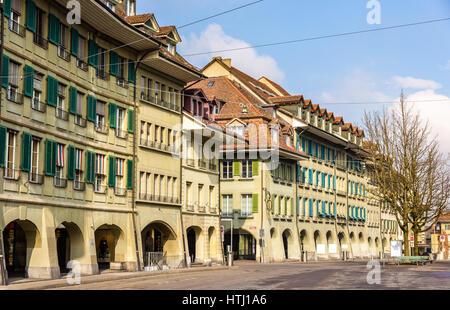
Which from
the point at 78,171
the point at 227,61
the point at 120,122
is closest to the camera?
the point at 78,171

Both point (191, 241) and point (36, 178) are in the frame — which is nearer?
point (36, 178)

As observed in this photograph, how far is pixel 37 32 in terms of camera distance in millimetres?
32125

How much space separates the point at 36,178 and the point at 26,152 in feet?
5.38

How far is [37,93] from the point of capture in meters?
32.2

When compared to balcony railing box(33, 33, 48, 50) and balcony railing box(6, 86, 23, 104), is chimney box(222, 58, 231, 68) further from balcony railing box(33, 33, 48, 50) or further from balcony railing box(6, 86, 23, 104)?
balcony railing box(6, 86, 23, 104)

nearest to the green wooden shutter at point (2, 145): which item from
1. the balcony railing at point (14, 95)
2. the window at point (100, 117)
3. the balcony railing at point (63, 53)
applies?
the balcony railing at point (14, 95)

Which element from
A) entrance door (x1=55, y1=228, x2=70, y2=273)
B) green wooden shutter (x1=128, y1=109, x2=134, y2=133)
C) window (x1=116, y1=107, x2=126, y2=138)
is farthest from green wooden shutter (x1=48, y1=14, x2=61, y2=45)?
entrance door (x1=55, y1=228, x2=70, y2=273)

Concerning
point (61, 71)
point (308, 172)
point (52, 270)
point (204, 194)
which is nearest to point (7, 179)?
point (52, 270)

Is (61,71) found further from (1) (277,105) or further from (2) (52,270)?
(1) (277,105)

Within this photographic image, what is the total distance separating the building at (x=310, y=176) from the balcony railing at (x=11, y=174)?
30.4m

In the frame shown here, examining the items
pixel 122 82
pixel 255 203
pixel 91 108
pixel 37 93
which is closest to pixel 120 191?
pixel 91 108

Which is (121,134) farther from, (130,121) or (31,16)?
(31,16)

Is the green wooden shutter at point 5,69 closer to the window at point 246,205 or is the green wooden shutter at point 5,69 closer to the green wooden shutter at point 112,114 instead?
the green wooden shutter at point 112,114

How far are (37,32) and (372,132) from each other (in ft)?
104
